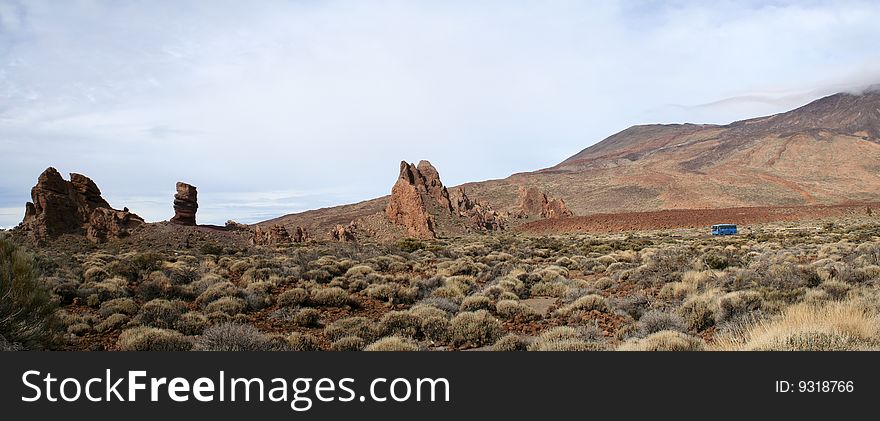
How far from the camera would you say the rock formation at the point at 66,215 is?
40000 mm

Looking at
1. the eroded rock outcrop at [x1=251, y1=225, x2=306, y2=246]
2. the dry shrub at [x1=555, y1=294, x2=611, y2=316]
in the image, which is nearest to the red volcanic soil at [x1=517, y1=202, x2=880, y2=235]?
the eroded rock outcrop at [x1=251, y1=225, x2=306, y2=246]

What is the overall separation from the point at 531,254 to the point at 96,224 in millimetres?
36188

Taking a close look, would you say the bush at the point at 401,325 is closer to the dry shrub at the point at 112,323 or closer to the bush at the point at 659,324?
the bush at the point at 659,324

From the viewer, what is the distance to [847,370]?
167 inches

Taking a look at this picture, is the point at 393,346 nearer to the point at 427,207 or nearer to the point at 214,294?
the point at 214,294

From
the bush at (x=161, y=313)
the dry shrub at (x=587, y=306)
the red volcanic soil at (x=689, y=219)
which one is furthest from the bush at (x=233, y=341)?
the red volcanic soil at (x=689, y=219)

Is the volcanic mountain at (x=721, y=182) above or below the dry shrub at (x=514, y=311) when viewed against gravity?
above

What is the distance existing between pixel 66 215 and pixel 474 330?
45.3 metres

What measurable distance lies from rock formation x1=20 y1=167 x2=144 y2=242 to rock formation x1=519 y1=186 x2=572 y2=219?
48.6 m

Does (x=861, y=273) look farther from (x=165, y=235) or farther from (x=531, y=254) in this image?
(x=165, y=235)

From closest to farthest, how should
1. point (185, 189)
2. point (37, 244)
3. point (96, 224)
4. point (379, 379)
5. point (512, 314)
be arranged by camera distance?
1. point (379, 379)
2. point (512, 314)
3. point (37, 244)
4. point (96, 224)
5. point (185, 189)

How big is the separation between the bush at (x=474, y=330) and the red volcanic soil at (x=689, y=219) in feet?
155

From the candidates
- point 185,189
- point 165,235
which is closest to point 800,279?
point 165,235

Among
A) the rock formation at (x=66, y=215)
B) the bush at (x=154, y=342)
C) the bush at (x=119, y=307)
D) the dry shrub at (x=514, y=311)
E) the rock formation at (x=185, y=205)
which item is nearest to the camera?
the bush at (x=154, y=342)
